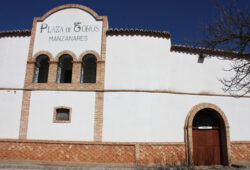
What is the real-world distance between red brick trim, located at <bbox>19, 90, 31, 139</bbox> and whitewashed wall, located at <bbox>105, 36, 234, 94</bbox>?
4111 mm

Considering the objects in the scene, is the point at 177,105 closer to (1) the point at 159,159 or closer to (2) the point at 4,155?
(1) the point at 159,159

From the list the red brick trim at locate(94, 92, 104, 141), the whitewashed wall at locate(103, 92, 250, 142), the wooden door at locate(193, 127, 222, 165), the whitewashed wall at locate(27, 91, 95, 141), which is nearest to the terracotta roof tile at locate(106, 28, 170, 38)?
the whitewashed wall at locate(103, 92, 250, 142)

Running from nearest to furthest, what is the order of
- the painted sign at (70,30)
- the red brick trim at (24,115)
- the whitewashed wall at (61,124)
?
the whitewashed wall at (61,124)
the red brick trim at (24,115)
the painted sign at (70,30)

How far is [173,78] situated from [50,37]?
23.4ft

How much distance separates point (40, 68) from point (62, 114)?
406 cm

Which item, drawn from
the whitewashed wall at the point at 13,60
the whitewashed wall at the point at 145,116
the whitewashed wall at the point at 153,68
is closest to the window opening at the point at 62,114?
the whitewashed wall at the point at 145,116

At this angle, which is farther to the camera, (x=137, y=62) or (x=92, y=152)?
(x=137, y=62)

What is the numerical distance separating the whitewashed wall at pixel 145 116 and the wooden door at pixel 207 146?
105 cm

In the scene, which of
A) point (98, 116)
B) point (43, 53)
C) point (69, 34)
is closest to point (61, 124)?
point (98, 116)

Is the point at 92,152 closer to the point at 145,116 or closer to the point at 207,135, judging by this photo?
the point at 145,116

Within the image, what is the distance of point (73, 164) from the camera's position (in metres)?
8.30

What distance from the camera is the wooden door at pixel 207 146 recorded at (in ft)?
31.1

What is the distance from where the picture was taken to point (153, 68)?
955cm

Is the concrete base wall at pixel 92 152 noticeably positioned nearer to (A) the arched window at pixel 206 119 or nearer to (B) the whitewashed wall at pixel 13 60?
(A) the arched window at pixel 206 119
